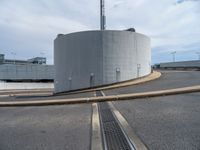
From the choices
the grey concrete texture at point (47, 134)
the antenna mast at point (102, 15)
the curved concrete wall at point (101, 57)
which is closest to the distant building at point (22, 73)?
the antenna mast at point (102, 15)

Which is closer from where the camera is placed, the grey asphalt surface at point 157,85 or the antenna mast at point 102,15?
the grey asphalt surface at point 157,85

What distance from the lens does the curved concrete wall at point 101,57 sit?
798 inches

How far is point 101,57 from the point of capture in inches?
798

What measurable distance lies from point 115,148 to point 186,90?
821 cm

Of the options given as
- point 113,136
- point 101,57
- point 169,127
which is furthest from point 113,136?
point 101,57

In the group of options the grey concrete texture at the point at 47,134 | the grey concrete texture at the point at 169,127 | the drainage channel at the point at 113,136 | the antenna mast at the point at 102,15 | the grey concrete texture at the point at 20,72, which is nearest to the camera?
the grey concrete texture at the point at 169,127

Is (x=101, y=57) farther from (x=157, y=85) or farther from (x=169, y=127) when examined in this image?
(x=169, y=127)

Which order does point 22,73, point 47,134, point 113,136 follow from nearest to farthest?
1. point 113,136
2. point 47,134
3. point 22,73

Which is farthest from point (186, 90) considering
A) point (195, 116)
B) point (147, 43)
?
point (147, 43)

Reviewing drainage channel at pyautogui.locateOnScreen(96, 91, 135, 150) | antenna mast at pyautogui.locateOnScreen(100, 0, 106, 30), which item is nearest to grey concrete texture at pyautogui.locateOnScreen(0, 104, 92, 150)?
drainage channel at pyautogui.locateOnScreen(96, 91, 135, 150)

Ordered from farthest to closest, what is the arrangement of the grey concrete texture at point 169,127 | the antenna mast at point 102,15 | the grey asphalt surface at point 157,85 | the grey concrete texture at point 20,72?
the grey concrete texture at point 20,72 < the antenna mast at point 102,15 < the grey asphalt surface at point 157,85 < the grey concrete texture at point 169,127

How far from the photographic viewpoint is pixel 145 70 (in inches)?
888

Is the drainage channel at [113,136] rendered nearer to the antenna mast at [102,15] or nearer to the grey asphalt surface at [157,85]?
the grey asphalt surface at [157,85]

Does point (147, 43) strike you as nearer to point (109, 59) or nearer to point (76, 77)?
point (109, 59)
